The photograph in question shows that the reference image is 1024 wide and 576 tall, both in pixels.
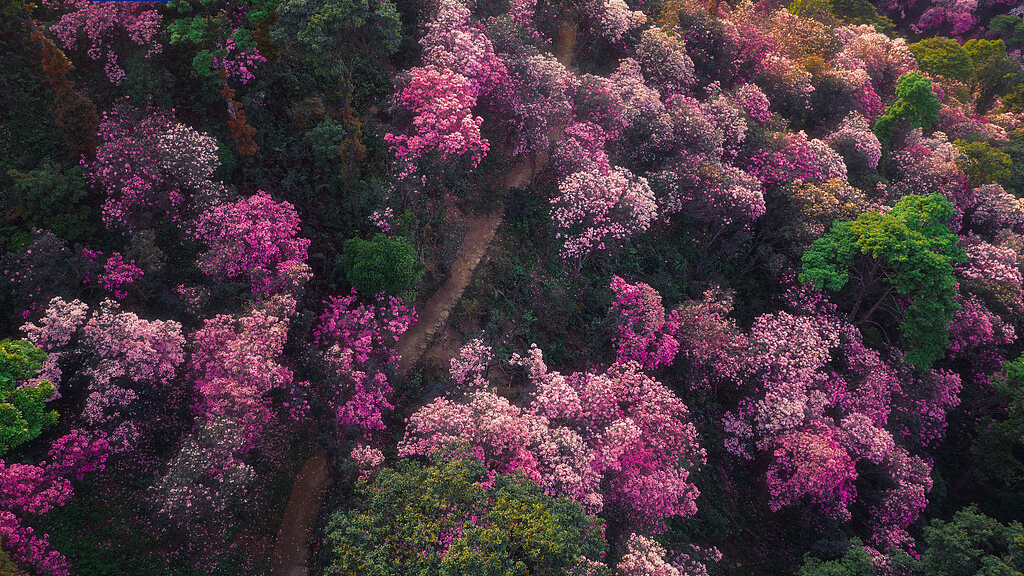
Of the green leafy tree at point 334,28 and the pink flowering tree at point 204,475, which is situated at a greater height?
the green leafy tree at point 334,28

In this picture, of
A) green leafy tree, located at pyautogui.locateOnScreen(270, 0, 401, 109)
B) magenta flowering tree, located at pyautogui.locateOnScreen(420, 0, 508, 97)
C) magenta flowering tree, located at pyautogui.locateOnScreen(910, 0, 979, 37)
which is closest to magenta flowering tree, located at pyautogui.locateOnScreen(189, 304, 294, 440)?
green leafy tree, located at pyautogui.locateOnScreen(270, 0, 401, 109)

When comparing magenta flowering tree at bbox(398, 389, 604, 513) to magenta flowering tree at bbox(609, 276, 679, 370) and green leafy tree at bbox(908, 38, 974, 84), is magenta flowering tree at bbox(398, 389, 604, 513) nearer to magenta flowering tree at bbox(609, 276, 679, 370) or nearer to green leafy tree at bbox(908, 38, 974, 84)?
magenta flowering tree at bbox(609, 276, 679, 370)

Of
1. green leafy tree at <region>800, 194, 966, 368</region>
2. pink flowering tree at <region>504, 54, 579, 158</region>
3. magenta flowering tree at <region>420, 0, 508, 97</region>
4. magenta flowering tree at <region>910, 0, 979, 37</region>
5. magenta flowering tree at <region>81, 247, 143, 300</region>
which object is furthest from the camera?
magenta flowering tree at <region>910, 0, 979, 37</region>

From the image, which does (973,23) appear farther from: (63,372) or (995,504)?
(63,372)

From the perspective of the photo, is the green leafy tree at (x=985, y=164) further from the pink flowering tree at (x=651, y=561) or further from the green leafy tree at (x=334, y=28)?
the green leafy tree at (x=334, y=28)

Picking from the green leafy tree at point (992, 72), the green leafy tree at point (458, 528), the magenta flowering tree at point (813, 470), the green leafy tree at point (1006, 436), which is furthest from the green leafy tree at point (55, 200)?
the green leafy tree at point (992, 72)

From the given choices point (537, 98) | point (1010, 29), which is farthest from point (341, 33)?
point (1010, 29)

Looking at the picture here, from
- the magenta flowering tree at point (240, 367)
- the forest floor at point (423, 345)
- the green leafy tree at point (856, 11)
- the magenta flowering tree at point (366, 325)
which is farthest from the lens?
the green leafy tree at point (856, 11)
